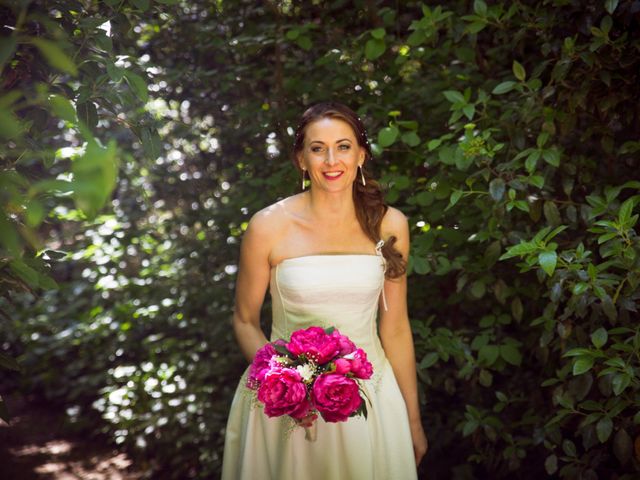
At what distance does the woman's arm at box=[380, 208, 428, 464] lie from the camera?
2719mm

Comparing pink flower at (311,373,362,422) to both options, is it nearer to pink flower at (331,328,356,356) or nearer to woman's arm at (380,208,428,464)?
pink flower at (331,328,356,356)

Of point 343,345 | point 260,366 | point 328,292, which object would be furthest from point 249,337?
point 343,345

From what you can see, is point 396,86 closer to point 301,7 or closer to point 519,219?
point 301,7

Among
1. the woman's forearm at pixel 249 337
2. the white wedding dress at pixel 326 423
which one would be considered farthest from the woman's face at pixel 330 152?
the woman's forearm at pixel 249 337

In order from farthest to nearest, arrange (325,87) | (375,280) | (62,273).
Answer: (62,273)
(325,87)
(375,280)

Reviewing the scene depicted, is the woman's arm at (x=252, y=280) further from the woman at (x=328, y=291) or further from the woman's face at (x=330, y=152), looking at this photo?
the woman's face at (x=330, y=152)

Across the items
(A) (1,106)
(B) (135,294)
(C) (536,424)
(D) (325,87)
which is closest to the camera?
(A) (1,106)

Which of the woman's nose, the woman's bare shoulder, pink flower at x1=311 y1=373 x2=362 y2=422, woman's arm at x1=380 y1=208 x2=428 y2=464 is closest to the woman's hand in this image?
woman's arm at x1=380 y1=208 x2=428 y2=464

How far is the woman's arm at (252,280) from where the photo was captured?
255 centimetres

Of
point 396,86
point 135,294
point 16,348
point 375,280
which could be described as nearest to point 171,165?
point 135,294

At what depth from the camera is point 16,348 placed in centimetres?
607

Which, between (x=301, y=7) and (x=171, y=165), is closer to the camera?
(x=301, y=7)

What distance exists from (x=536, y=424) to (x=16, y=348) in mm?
4845

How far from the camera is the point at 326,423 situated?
8.07 feet
